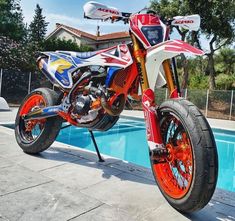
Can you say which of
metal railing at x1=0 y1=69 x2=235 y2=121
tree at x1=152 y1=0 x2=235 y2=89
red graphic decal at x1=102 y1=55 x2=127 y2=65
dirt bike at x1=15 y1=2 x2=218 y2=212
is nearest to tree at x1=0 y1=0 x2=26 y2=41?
metal railing at x1=0 y1=69 x2=235 y2=121

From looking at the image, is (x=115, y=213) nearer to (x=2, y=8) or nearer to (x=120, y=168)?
(x=120, y=168)

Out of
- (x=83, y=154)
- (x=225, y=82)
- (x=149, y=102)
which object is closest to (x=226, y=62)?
(x=225, y=82)

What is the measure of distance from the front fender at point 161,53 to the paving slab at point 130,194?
0.81 metres

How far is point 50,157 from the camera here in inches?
121

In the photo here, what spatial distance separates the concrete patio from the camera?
178 centimetres

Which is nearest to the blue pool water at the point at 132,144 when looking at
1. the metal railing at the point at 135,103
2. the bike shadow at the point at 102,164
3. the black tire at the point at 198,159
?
the bike shadow at the point at 102,164

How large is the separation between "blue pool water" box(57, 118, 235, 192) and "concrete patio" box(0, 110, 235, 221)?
7.05 feet

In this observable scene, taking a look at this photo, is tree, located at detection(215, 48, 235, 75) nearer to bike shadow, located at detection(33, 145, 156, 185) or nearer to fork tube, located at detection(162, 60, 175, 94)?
bike shadow, located at detection(33, 145, 156, 185)

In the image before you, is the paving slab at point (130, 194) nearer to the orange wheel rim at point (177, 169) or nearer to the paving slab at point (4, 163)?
the orange wheel rim at point (177, 169)

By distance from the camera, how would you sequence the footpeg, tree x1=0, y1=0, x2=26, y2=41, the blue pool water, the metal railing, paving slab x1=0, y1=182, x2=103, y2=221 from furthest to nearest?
1. tree x1=0, y1=0, x2=26, y2=41
2. the metal railing
3. the blue pool water
4. the footpeg
5. paving slab x1=0, y1=182, x2=103, y2=221

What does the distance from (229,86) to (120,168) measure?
54.2 ft

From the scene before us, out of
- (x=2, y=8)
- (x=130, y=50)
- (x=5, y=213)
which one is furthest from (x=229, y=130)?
(x=2, y=8)

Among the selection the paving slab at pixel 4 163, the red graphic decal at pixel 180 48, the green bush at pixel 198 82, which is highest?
the green bush at pixel 198 82

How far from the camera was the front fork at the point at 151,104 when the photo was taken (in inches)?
75.8
